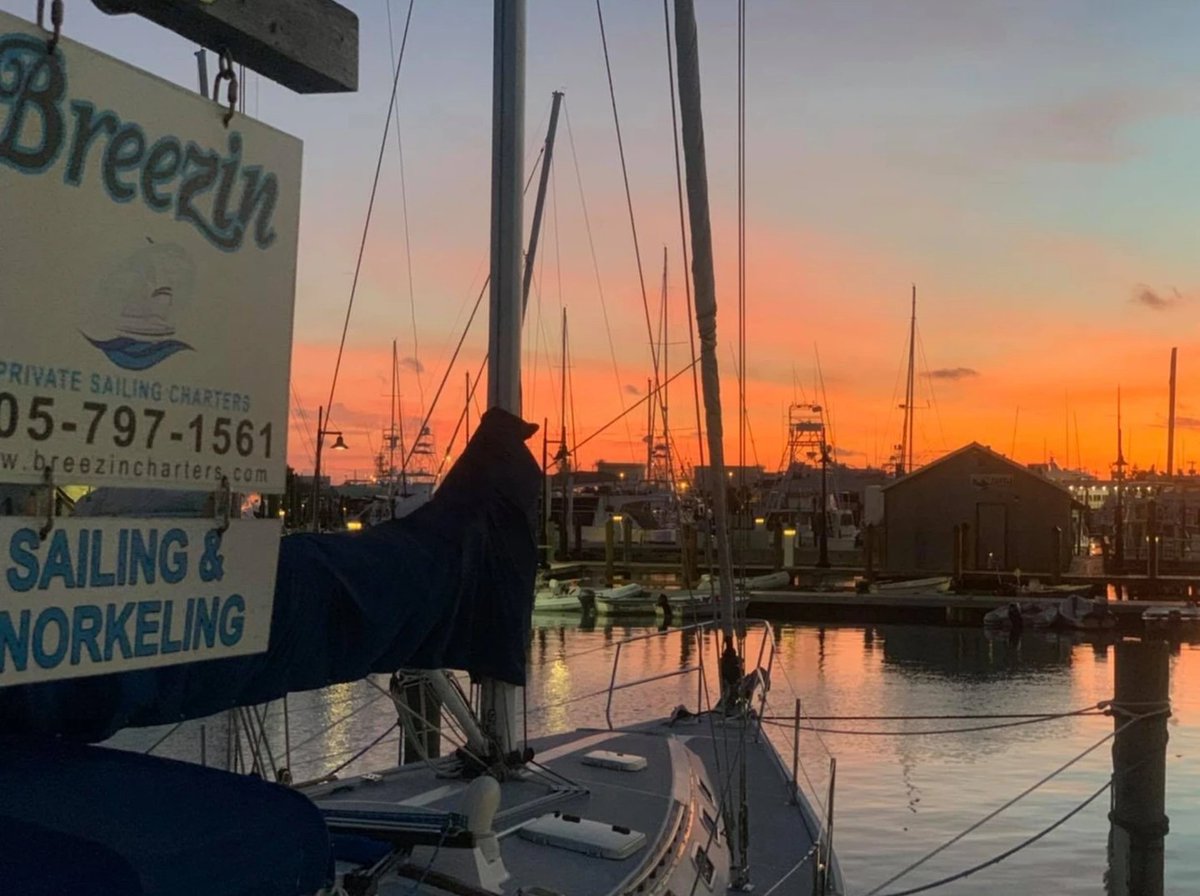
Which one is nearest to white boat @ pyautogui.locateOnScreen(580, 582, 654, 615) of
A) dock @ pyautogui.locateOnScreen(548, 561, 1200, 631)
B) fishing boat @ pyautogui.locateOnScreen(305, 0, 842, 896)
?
dock @ pyautogui.locateOnScreen(548, 561, 1200, 631)

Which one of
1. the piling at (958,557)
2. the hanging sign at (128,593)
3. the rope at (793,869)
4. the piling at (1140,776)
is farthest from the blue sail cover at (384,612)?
the piling at (958,557)

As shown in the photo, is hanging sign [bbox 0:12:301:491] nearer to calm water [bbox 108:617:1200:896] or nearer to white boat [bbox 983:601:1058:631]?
calm water [bbox 108:617:1200:896]

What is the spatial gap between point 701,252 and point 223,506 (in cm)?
425

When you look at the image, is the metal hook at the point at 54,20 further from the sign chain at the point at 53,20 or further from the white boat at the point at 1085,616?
the white boat at the point at 1085,616

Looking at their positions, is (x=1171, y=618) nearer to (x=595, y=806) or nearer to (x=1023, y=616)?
(x=1023, y=616)

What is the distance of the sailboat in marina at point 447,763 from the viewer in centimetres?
304

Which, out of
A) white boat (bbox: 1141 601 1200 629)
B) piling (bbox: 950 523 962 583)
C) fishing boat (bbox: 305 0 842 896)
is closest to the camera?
fishing boat (bbox: 305 0 842 896)

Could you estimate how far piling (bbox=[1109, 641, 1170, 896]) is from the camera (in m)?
7.64

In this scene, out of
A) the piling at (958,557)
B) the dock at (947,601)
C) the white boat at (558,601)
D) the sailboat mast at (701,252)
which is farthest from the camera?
the piling at (958,557)

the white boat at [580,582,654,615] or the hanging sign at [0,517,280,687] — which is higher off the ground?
the hanging sign at [0,517,280,687]

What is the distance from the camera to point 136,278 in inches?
122

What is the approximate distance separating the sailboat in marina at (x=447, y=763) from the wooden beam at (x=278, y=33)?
5.51ft

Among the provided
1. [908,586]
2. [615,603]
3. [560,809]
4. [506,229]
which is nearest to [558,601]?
[615,603]

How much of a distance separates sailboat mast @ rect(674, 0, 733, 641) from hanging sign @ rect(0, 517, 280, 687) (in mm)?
3737
